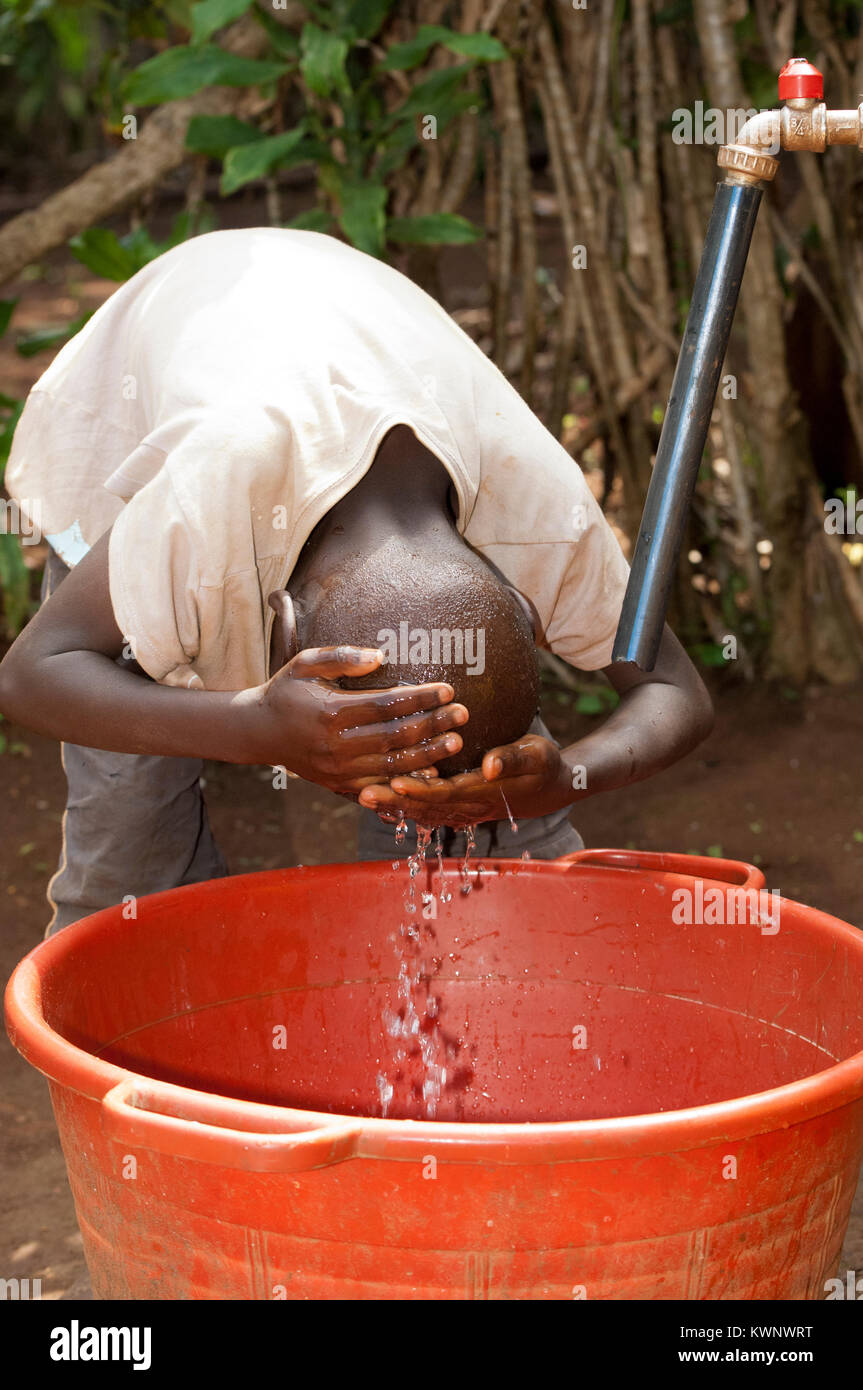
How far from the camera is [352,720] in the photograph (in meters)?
1.21

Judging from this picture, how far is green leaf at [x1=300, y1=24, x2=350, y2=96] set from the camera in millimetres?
2590

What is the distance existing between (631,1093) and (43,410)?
38.6 inches

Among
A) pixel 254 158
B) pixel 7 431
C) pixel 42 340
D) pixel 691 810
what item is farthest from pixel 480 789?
pixel 42 340

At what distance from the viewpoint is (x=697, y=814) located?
304cm

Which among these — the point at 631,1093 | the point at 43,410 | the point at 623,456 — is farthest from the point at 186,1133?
the point at 623,456

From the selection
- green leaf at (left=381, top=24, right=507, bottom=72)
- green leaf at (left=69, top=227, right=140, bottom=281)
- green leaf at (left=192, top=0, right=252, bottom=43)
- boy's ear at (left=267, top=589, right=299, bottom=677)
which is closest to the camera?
boy's ear at (left=267, top=589, right=299, bottom=677)

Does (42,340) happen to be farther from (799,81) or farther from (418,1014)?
(799,81)

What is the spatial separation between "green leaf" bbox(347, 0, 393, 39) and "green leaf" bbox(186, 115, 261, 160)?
0.27m

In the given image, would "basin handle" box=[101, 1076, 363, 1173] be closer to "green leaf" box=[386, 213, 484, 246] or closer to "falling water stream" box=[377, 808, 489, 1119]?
"falling water stream" box=[377, 808, 489, 1119]

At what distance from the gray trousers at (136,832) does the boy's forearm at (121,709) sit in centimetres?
34

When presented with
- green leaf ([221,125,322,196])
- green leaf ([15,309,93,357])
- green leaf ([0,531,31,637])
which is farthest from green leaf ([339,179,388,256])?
Answer: green leaf ([0,531,31,637])

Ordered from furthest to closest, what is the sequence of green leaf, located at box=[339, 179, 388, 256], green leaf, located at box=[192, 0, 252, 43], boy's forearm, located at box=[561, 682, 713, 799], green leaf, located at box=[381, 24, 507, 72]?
green leaf, located at box=[339, 179, 388, 256] < green leaf, located at box=[381, 24, 507, 72] < green leaf, located at box=[192, 0, 252, 43] < boy's forearm, located at box=[561, 682, 713, 799]

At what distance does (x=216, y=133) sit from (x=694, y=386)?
1.79 metres

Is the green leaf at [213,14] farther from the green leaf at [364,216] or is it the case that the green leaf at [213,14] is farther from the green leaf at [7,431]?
the green leaf at [7,431]
